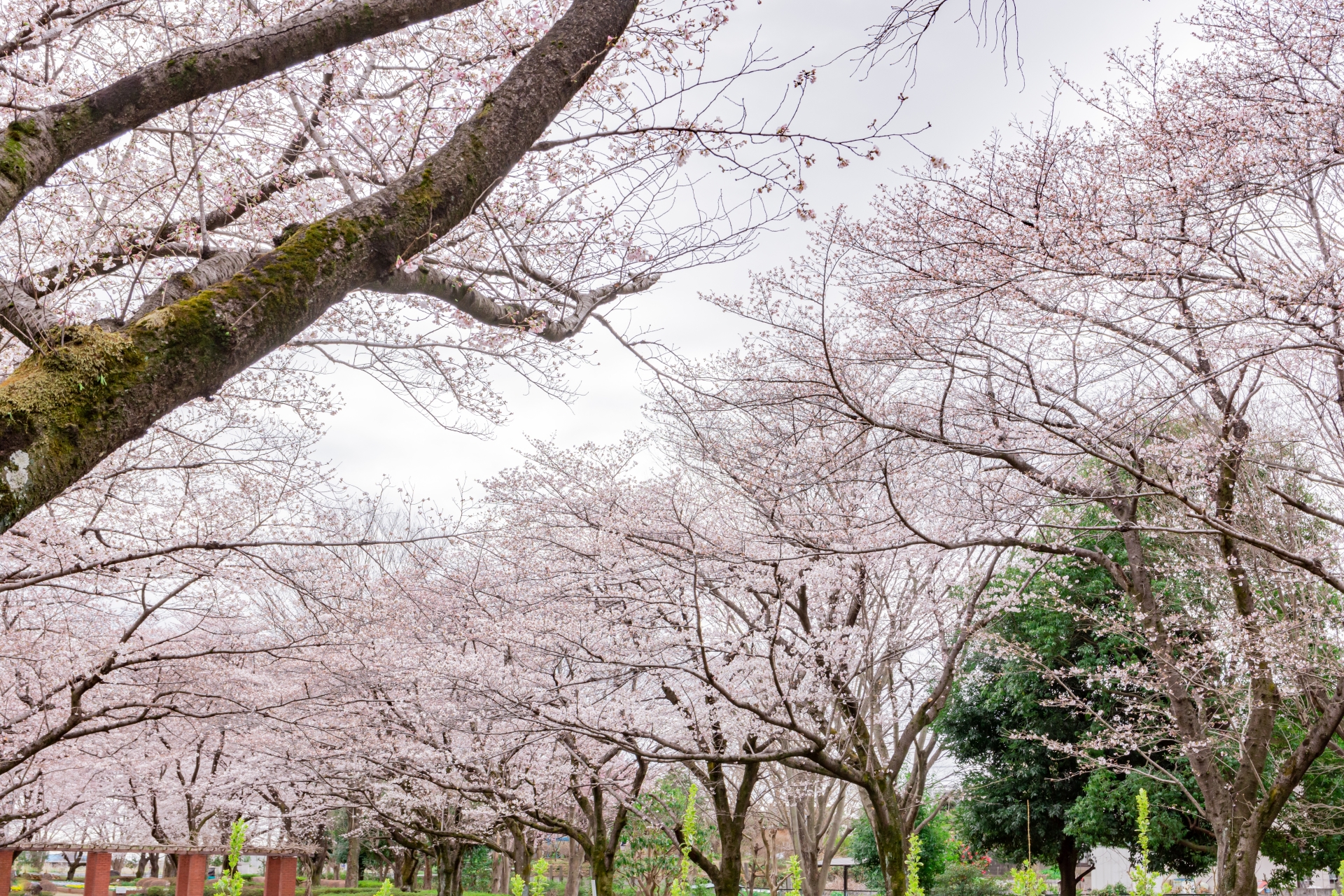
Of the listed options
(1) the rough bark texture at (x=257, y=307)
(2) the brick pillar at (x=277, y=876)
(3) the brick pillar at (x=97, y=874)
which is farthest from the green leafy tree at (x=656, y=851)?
(1) the rough bark texture at (x=257, y=307)

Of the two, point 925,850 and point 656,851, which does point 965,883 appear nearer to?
point 925,850

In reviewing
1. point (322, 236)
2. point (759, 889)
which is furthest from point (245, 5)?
point (759, 889)

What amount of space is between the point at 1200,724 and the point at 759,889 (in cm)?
2167

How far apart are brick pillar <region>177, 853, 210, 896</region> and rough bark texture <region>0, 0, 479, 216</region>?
1368cm

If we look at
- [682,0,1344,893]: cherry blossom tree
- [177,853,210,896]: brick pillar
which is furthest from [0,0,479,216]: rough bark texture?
[177,853,210,896]: brick pillar

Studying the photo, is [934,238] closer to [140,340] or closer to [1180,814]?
[140,340]

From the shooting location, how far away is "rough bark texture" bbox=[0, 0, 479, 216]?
2.12 m

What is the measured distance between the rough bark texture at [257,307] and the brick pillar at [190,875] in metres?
13.6

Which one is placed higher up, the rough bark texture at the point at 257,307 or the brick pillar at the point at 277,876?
the rough bark texture at the point at 257,307

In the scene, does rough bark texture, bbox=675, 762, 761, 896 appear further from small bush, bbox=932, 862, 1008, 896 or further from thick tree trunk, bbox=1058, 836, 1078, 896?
small bush, bbox=932, 862, 1008, 896

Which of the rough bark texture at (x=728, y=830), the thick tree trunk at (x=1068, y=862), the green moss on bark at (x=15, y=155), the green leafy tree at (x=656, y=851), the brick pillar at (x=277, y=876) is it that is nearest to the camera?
the green moss on bark at (x=15, y=155)

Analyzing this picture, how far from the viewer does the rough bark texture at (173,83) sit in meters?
2.12

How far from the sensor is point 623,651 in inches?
351

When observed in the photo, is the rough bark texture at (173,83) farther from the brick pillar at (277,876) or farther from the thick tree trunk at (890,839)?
the brick pillar at (277,876)
